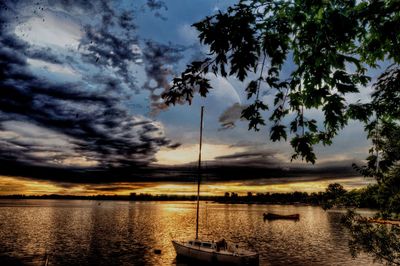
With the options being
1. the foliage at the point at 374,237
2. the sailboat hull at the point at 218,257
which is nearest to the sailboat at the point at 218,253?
the sailboat hull at the point at 218,257

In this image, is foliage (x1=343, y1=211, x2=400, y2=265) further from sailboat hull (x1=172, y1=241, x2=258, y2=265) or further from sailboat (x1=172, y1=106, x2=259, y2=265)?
sailboat (x1=172, y1=106, x2=259, y2=265)

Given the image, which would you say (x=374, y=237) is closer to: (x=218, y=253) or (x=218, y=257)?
(x=218, y=253)

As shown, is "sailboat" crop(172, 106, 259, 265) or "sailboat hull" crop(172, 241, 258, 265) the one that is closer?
"sailboat hull" crop(172, 241, 258, 265)

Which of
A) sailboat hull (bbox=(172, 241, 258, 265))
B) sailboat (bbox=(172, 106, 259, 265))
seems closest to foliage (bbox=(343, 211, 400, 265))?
sailboat hull (bbox=(172, 241, 258, 265))

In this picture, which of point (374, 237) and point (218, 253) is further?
point (218, 253)

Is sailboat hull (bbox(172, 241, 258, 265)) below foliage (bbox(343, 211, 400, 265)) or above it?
below

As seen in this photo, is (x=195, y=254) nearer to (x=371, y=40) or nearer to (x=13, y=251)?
(x=13, y=251)

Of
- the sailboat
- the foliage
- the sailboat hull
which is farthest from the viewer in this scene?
the sailboat

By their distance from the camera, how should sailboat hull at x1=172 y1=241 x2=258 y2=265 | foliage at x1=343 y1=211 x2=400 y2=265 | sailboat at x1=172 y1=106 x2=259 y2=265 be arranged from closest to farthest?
foliage at x1=343 y1=211 x2=400 y2=265, sailboat hull at x1=172 y1=241 x2=258 y2=265, sailboat at x1=172 y1=106 x2=259 y2=265

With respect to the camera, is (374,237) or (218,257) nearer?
(374,237)

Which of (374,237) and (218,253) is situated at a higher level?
(374,237)

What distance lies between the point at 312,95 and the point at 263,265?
5547 cm

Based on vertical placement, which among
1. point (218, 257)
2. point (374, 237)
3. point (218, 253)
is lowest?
point (218, 257)

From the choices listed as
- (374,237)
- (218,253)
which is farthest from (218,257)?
(374,237)
